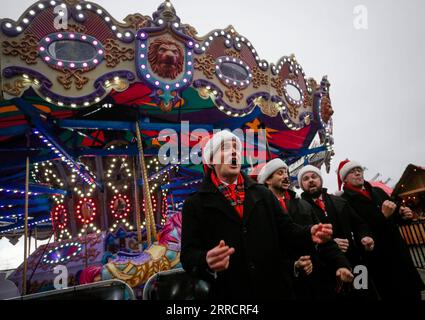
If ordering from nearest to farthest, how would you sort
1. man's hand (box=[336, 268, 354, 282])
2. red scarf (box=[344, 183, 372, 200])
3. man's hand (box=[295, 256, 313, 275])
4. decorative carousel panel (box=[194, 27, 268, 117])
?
1. man's hand (box=[336, 268, 354, 282])
2. man's hand (box=[295, 256, 313, 275])
3. red scarf (box=[344, 183, 372, 200])
4. decorative carousel panel (box=[194, 27, 268, 117])

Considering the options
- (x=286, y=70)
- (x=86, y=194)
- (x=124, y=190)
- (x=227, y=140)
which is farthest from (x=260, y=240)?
(x=86, y=194)

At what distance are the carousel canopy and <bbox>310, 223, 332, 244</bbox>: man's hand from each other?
3.09 m

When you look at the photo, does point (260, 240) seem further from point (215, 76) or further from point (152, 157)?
point (152, 157)

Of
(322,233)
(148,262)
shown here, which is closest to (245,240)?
(322,233)

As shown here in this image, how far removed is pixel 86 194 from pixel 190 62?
5.17 metres

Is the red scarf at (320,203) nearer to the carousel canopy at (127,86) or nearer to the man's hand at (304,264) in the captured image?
the man's hand at (304,264)

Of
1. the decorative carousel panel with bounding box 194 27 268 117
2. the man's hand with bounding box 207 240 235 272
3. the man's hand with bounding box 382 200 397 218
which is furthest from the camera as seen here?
the decorative carousel panel with bounding box 194 27 268 117

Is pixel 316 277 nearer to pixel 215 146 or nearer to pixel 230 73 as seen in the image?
pixel 215 146

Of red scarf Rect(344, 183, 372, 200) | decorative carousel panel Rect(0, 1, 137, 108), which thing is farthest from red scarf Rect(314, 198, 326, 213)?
decorative carousel panel Rect(0, 1, 137, 108)

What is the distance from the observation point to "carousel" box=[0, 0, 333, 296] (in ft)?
11.3

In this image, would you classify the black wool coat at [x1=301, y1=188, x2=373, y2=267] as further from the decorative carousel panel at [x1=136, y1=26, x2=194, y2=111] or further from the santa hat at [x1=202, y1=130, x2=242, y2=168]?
the decorative carousel panel at [x1=136, y1=26, x2=194, y2=111]

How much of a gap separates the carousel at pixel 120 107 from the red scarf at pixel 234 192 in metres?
1.96

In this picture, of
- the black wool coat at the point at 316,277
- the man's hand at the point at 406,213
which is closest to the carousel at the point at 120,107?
the black wool coat at the point at 316,277
